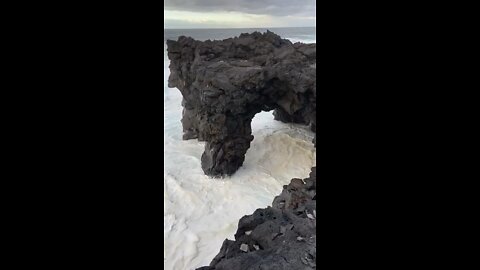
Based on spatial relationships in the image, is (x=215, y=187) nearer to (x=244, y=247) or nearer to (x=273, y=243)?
(x=244, y=247)

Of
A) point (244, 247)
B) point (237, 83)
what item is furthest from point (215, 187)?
point (244, 247)

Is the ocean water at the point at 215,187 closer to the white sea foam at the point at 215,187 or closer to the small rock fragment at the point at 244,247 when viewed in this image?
the white sea foam at the point at 215,187

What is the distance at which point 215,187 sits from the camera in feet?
35.3

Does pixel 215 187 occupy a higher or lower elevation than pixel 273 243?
lower

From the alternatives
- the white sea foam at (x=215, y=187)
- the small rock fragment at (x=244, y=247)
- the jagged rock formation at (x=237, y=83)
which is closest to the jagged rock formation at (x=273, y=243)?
the small rock fragment at (x=244, y=247)

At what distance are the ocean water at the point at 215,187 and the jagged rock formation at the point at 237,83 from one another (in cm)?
70

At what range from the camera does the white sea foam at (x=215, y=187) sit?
8.19 meters

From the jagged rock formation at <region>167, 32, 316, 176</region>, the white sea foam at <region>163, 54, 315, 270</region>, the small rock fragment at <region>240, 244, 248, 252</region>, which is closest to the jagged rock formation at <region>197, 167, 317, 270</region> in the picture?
the small rock fragment at <region>240, 244, 248, 252</region>
